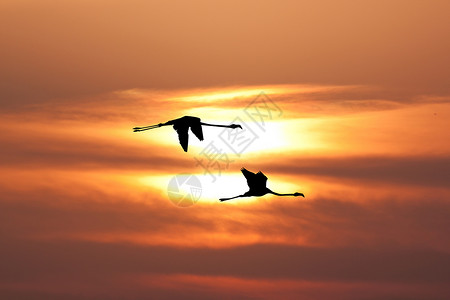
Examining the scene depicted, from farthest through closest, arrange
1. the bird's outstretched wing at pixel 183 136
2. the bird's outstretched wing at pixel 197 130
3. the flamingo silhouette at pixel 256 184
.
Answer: the flamingo silhouette at pixel 256 184
the bird's outstretched wing at pixel 197 130
the bird's outstretched wing at pixel 183 136

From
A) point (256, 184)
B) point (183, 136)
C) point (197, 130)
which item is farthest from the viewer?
point (256, 184)

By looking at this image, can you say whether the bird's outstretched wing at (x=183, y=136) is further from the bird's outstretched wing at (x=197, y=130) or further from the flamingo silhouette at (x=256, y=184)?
the flamingo silhouette at (x=256, y=184)

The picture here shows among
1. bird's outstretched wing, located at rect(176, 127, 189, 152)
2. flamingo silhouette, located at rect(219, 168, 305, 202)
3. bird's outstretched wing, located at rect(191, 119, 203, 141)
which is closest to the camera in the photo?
bird's outstretched wing, located at rect(176, 127, 189, 152)

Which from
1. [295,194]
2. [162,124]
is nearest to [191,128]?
[162,124]

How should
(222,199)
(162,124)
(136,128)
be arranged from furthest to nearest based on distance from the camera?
1. (222,199)
2. (136,128)
3. (162,124)

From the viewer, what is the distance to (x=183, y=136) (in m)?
51.9

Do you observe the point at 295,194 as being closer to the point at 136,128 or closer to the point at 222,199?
the point at 222,199

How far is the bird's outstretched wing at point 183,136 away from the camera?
51.7 metres

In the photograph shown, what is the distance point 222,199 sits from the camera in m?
60.2

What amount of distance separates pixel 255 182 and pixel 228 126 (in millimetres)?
3897

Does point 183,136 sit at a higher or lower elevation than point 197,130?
lower

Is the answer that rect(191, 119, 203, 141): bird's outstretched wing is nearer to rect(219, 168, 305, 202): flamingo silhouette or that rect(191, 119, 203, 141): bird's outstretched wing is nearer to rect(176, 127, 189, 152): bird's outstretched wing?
rect(176, 127, 189, 152): bird's outstretched wing

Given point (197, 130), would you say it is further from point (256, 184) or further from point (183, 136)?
point (256, 184)

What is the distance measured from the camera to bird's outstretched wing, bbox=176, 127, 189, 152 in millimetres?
51656
